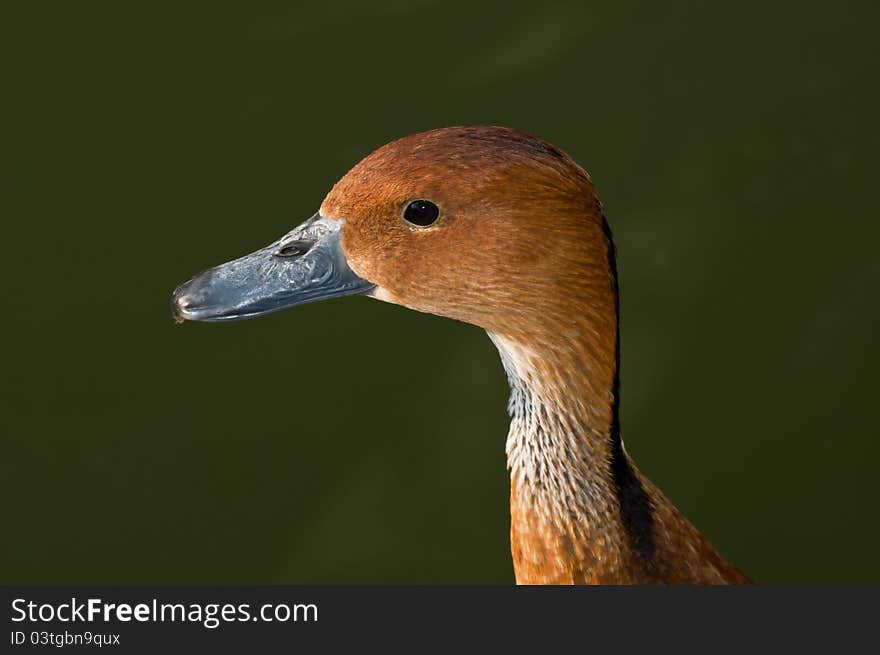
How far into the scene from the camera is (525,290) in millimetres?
3291

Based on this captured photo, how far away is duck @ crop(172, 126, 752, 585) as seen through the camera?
3.21m

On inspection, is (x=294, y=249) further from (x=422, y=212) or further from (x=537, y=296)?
(x=537, y=296)

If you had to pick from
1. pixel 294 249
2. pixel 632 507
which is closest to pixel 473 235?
pixel 294 249

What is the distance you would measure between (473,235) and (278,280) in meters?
0.64

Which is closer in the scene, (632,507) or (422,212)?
(422,212)

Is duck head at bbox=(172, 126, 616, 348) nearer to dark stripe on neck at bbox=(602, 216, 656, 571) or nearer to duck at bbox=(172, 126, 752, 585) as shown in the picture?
duck at bbox=(172, 126, 752, 585)

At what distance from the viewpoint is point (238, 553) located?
16.5 ft

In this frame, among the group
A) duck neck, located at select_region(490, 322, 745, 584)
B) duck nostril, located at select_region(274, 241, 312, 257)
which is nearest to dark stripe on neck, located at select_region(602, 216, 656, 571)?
duck neck, located at select_region(490, 322, 745, 584)

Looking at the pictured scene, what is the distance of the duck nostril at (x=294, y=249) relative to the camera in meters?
3.52

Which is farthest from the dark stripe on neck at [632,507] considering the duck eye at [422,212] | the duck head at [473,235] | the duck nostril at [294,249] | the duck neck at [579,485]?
the duck nostril at [294,249]

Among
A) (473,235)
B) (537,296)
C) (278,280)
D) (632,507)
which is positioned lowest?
(632,507)

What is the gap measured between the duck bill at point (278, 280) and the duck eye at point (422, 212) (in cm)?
25

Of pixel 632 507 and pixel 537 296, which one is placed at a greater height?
pixel 537 296

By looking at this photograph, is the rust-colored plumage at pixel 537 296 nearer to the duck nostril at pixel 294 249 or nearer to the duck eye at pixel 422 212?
the duck eye at pixel 422 212
